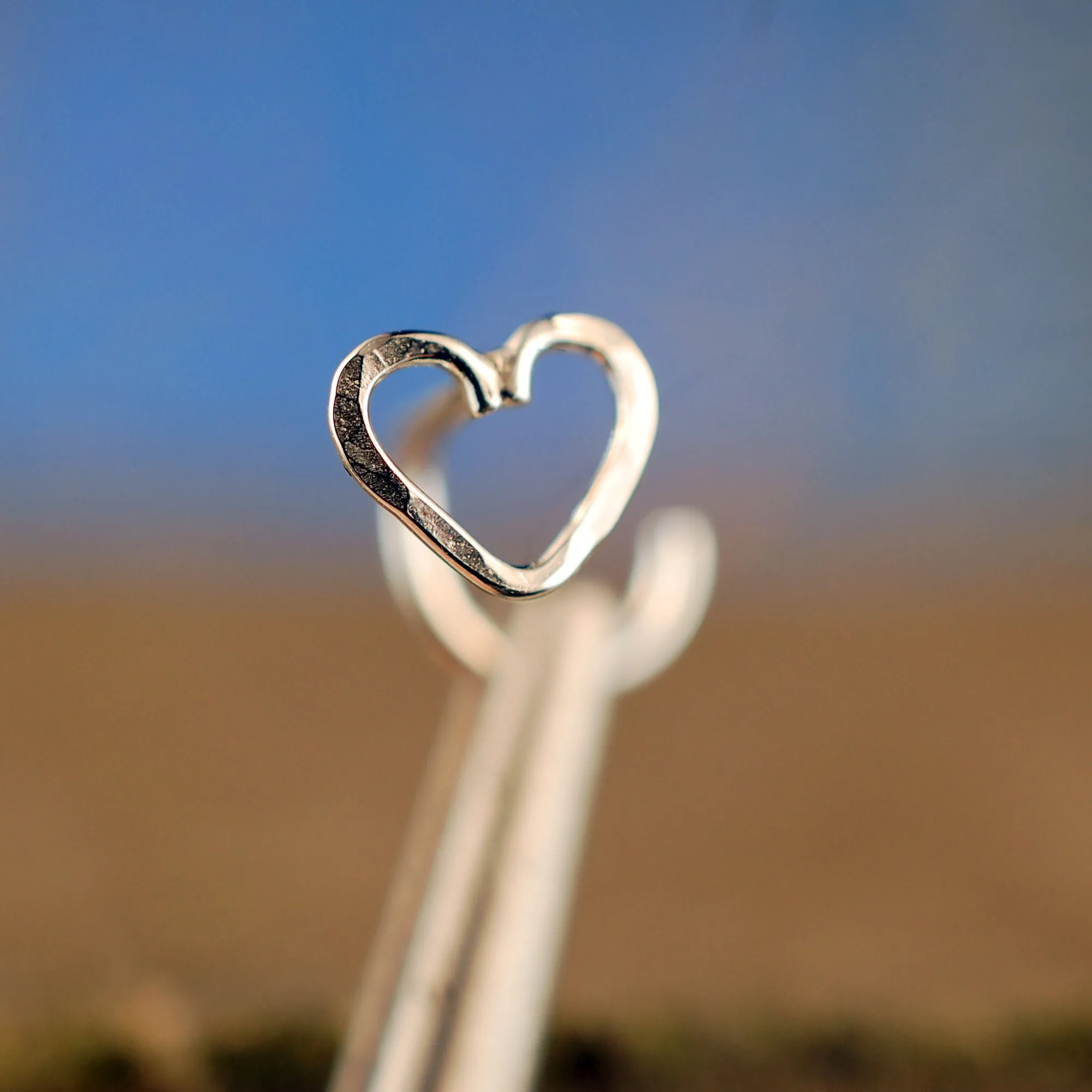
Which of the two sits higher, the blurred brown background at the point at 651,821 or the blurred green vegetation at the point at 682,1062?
the blurred brown background at the point at 651,821

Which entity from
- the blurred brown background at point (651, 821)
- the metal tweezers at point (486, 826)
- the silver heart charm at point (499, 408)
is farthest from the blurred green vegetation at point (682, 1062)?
the silver heart charm at point (499, 408)

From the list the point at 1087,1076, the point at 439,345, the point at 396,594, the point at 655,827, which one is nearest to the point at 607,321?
the point at 439,345

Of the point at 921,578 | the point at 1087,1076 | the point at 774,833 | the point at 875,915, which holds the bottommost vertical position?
the point at 1087,1076

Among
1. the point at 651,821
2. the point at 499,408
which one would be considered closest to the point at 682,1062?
the point at 651,821

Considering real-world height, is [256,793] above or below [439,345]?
above

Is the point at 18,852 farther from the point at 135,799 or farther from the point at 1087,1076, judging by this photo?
the point at 1087,1076

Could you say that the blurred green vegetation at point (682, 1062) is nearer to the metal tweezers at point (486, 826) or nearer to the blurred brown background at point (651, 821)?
the blurred brown background at point (651, 821)

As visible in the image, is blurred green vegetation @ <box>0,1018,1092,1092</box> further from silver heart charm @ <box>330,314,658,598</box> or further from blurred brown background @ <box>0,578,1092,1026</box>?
silver heart charm @ <box>330,314,658,598</box>
